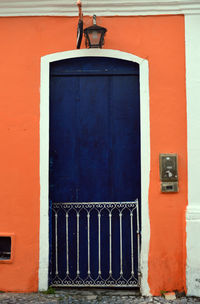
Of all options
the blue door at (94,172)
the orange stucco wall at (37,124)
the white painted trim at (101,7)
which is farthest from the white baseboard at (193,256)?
the white painted trim at (101,7)

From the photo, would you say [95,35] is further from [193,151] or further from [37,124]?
[193,151]

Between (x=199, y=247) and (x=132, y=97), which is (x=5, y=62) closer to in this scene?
(x=132, y=97)

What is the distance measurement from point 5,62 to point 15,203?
1.90m

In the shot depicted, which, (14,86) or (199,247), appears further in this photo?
(14,86)

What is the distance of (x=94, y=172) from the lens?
16.3 feet

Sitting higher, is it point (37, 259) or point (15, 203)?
point (15, 203)

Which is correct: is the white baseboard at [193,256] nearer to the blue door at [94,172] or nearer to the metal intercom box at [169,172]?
the metal intercom box at [169,172]

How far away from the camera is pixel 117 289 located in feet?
16.0

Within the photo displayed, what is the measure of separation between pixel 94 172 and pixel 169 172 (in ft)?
3.32

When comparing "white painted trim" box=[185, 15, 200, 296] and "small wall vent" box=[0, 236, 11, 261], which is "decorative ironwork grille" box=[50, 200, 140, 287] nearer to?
"small wall vent" box=[0, 236, 11, 261]

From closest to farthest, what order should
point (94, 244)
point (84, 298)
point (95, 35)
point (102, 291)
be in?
point (84, 298) < point (95, 35) < point (102, 291) < point (94, 244)

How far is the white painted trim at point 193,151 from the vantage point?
4.56 m

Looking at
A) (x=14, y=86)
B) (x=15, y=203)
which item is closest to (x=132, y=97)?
(x=14, y=86)

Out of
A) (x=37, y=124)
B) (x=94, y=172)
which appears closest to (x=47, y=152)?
(x=37, y=124)
